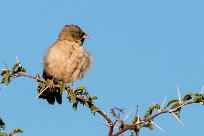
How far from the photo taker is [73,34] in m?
9.47

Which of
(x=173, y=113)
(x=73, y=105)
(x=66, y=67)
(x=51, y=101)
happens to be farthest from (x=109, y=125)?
(x=66, y=67)

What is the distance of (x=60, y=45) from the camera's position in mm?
8398

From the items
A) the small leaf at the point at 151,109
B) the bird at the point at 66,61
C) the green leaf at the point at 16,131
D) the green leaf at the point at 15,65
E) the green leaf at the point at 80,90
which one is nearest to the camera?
the green leaf at the point at 16,131

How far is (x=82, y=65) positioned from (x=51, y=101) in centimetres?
122

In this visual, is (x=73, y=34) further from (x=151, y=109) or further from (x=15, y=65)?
(x=151, y=109)

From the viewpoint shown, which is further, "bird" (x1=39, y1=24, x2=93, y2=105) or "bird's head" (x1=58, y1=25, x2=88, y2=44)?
"bird's head" (x1=58, y1=25, x2=88, y2=44)

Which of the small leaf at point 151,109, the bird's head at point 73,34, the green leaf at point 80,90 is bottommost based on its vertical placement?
the small leaf at point 151,109

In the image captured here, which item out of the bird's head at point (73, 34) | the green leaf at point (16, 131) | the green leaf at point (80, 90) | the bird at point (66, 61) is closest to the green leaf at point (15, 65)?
the green leaf at point (80, 90)

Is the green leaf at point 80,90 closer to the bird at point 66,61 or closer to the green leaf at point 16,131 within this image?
the green leaf at point 16,131

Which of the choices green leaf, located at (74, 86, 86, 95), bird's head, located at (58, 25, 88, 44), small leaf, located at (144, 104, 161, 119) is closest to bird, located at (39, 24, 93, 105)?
bird's head, located at (58, 25, 88, 44)

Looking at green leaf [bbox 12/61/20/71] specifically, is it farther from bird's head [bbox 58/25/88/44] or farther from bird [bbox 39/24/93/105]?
bird's head [bbox 58/25/88/44]

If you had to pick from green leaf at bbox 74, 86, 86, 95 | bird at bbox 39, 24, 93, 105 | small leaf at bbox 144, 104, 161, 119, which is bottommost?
small leaf at bbox 144, 104, 161, 119

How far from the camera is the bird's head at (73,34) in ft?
30.4

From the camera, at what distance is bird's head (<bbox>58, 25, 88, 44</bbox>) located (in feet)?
30.4
